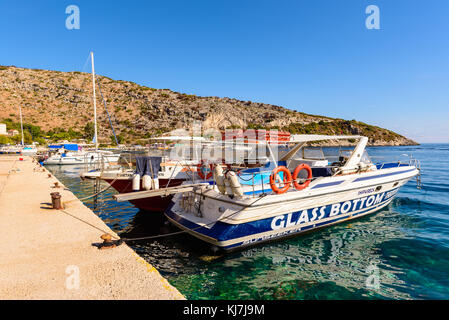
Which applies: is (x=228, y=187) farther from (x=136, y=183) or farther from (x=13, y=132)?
(x=13, y=132)

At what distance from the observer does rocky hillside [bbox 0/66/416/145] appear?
79.8 meters

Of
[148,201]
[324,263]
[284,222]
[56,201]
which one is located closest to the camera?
[324,263]

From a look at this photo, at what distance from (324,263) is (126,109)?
314 feet

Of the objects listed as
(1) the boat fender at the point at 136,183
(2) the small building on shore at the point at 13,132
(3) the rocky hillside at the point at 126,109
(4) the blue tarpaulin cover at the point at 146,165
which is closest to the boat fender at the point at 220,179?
A: (1) the boat fender at the point at 136,183

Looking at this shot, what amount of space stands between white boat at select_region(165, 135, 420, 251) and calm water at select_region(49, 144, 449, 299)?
0.49m

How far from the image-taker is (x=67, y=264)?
4.45 metres

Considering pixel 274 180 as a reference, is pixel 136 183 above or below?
below

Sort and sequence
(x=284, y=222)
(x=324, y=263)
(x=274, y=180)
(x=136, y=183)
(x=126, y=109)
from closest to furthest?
(x=324, y=263)
(x=274, y=180)
(x=284, y=222)
(x=136, y=183)
(x=126, y=109)

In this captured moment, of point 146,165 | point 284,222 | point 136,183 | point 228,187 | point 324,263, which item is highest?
point 146,165

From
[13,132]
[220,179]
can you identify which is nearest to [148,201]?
[220,179]

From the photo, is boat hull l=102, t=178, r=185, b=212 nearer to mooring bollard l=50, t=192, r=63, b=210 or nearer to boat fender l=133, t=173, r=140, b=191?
boat fender l=133, t=173, r=140, b=191

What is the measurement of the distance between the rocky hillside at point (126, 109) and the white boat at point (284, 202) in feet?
220

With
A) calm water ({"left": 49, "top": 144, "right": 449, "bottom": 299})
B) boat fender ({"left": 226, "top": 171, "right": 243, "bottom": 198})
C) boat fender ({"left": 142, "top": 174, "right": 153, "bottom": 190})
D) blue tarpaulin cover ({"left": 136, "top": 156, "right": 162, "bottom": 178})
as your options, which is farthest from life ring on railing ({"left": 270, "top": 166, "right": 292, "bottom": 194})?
blue tarpaulin cover ({"left": 136, "top": 156, "right": 162, "bottom": 178})
